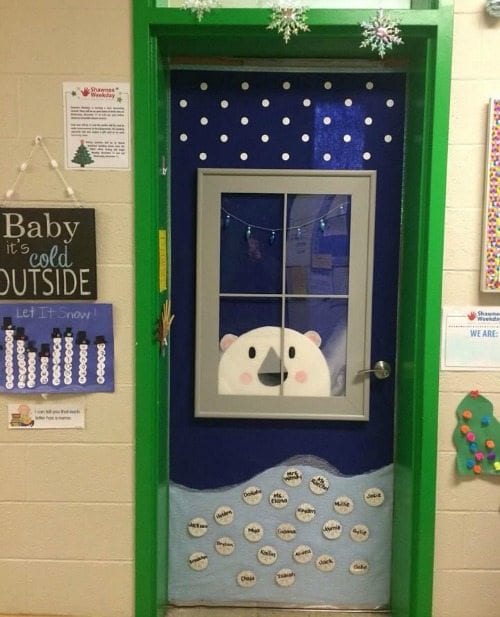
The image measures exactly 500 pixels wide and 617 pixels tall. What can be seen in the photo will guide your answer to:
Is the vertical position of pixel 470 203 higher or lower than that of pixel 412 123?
lower

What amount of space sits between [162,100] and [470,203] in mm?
1042

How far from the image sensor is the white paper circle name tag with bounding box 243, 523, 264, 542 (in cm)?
225

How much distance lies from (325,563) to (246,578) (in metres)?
0.29

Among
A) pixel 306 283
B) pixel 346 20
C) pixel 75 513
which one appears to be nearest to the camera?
pixel 346 20

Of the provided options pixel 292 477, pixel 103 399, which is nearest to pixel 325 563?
pixel 292 477

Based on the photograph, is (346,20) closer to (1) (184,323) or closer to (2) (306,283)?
(2) (306,283)

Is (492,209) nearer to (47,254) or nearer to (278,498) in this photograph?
(278,498)

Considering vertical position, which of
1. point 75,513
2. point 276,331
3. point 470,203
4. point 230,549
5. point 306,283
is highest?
point 470,203

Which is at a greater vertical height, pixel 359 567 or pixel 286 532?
pixel 286 532

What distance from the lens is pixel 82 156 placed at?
75.4 inches

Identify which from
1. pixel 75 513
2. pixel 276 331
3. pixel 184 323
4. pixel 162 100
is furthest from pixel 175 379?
pixel 162 100

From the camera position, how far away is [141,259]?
1938mm

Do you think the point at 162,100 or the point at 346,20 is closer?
the point at 346,20

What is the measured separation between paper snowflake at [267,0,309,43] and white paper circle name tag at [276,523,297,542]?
164 cm
